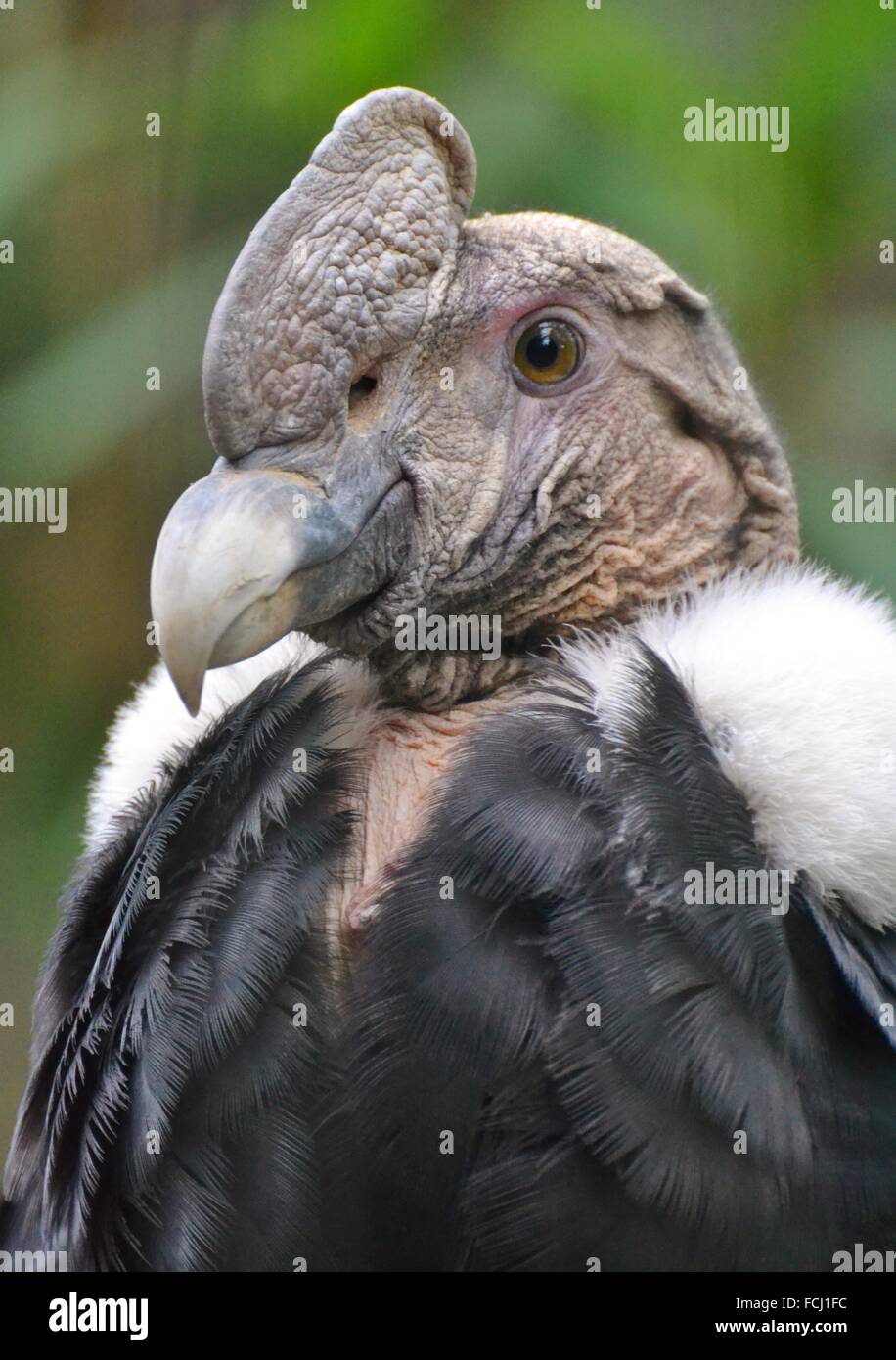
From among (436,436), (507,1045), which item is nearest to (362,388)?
(436,436)

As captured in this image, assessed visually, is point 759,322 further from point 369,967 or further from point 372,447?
point 369,967

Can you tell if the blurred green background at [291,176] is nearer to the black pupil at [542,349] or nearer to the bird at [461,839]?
the black pupil at [542,349]

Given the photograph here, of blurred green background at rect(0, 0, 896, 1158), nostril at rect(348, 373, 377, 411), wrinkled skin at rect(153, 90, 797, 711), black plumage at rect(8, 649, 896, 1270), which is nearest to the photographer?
black plumage at rect(8, 649, 896, 1270)

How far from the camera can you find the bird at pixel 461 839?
6.37ft

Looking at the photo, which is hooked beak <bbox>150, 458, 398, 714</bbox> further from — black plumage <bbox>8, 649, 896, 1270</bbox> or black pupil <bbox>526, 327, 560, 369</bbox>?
black pupil <bbox>526, 327, 560, 369</bbox>

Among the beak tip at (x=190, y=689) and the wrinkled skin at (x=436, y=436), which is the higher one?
the wrinkled skin at (x=436, y=436)

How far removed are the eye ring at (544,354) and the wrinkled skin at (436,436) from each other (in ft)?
0.04

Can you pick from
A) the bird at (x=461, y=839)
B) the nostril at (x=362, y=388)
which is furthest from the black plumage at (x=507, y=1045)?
the nostril at (x=362, y=388)

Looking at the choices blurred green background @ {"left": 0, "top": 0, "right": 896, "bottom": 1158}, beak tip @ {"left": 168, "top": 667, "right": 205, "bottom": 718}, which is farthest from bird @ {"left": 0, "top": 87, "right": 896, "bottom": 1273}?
blurred green background @ {"left": 0, "top": 0, "right": 896, "bottom": 1158}

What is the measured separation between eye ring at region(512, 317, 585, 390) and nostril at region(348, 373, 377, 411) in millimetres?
252

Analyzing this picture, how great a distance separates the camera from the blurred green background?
12.2 ft

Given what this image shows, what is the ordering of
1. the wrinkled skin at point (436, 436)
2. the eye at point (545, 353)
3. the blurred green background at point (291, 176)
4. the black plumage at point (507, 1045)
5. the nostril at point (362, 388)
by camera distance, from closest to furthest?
the black plumage at point (507, 1045), the wrinkled skin at point (436, 436), the nostril at point (362, 388), the eye at point (545, 353), the blurred green background at point (291, 176)

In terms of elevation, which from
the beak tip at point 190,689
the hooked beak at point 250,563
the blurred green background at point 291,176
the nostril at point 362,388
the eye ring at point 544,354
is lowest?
the beak tip at point 190,689

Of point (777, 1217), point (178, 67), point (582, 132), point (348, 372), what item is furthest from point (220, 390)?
point (178, 67)
